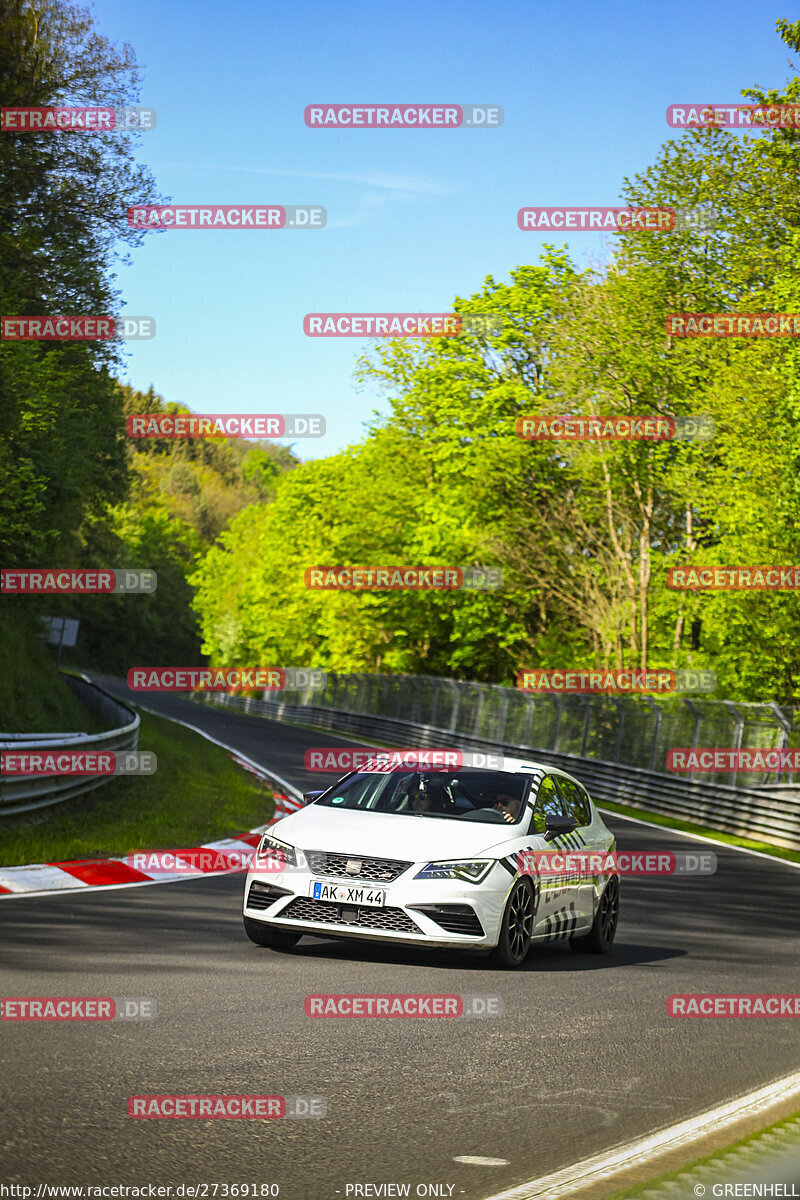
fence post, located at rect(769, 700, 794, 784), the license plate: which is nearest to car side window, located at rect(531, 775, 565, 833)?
the license plate

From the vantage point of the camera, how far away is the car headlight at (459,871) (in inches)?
387

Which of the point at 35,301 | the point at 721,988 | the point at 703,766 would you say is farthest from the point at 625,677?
the point at 721,988

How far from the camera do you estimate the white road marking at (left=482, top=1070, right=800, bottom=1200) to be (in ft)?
16.1

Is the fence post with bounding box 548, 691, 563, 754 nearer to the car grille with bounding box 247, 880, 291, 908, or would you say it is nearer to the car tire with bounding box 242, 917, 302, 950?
the car tire with bounding box 242, 917, 302, 950

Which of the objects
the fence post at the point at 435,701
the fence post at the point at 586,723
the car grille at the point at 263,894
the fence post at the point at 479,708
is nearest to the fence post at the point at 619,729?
the fence post at the point at 586,723

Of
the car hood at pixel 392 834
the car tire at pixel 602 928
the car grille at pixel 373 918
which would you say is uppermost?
the car hood at pixel 392 834

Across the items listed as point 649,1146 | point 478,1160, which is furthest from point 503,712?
point 478,1160

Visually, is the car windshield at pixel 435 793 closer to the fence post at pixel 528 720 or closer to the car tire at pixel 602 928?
the car tire at pixel 602 928

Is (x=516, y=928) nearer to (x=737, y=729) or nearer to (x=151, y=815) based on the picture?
(x=151, y=815)

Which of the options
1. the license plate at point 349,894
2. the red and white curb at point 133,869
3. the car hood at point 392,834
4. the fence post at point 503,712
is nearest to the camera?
the license plate at point 349,894

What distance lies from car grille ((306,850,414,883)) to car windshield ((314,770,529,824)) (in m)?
1.04

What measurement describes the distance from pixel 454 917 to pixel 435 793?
151cm

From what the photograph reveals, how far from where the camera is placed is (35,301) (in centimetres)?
2938

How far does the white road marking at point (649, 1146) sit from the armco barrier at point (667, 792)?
19300 millimetres
